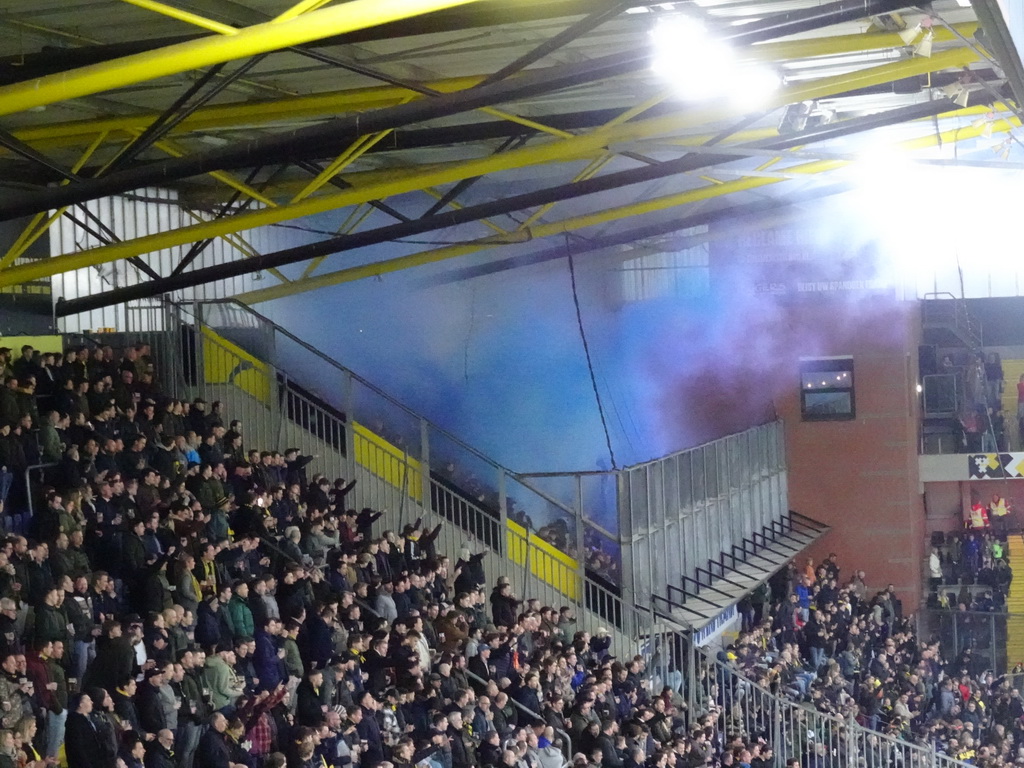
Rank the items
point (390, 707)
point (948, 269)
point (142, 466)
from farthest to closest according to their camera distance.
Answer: point (948, 269) → point (142, 466) → point (390, 707)

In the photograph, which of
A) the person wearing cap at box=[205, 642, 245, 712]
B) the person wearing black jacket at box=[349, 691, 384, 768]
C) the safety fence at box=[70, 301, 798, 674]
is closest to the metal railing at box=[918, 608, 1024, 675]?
the safety fence at box=[70, 301, 798, 674]

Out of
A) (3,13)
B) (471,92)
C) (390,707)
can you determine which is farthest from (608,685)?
(3,13)

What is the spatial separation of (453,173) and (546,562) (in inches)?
246

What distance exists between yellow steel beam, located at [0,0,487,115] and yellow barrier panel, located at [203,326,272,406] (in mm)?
8581

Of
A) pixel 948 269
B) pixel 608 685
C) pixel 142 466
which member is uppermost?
pixel 948 269

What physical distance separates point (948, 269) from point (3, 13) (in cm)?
1979

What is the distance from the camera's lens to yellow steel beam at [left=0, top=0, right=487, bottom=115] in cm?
662

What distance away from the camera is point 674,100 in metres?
13.6

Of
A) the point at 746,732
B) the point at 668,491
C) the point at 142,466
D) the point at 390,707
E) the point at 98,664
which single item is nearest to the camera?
Result: the point at 98,664

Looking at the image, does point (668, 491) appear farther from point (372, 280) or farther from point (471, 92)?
point (471, 92)

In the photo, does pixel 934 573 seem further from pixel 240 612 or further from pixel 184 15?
pixel 184 15

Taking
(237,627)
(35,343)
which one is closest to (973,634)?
(35,343)

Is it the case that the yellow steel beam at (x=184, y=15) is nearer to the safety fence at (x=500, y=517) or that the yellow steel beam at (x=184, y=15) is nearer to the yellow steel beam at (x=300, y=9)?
the yellow steel beam at (x=300, y=9)

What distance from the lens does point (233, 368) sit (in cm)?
1717
